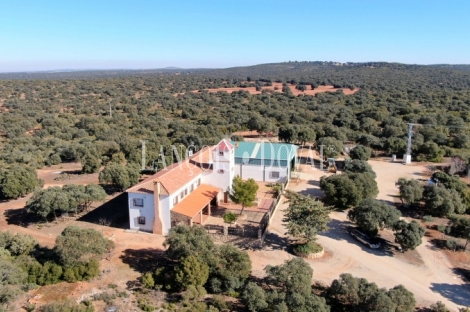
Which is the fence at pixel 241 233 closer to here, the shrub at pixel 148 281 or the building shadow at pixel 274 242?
the building shadow at pixel 274 242

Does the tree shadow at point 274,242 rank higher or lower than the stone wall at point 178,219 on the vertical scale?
lower

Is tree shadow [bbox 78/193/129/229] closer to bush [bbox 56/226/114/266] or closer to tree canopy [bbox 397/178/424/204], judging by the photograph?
bush [bbox 56/226/114/266]

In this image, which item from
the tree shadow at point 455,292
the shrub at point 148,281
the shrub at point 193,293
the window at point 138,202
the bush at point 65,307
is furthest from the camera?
the window at point 138,202

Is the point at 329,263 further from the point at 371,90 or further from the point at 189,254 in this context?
the point at 371,90

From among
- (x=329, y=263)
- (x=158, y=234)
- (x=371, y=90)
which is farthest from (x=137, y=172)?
(x=371, y=90)

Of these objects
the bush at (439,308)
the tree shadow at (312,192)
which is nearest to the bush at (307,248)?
the bush at (439,308)
